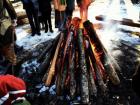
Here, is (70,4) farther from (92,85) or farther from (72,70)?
(92,85)

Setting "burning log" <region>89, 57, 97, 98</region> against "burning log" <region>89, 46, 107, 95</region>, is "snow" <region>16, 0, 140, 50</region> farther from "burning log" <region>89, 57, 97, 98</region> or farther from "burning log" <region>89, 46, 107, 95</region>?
"burning log" <region>89, 57, 97, 98</region>

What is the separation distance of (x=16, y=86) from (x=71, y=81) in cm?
370

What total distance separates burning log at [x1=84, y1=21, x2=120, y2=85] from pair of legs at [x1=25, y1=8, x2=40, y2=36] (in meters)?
3.14

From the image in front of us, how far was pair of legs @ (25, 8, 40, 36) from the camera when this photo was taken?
11.3m

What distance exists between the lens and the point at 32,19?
11570 millimetres

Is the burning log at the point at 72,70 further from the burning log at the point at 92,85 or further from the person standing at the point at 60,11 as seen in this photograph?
the person standing at the point at 60,11

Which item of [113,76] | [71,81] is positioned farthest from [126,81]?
[71,81]

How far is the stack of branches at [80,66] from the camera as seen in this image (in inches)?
288

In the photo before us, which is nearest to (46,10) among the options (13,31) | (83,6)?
(83,6)

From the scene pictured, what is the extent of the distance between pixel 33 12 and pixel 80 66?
435cm

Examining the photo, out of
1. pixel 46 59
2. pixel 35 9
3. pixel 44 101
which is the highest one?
pixel 35 9

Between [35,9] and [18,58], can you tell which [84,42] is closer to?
[18,58]

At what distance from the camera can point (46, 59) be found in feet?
28.1

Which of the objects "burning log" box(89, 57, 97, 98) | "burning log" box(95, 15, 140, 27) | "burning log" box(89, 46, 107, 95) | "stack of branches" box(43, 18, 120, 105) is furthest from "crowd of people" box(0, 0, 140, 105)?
"burning log" box(89, 46, 107, 95)
